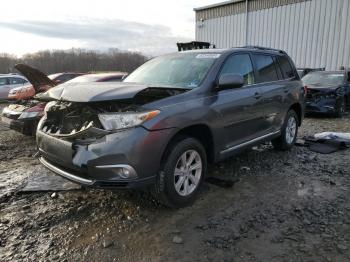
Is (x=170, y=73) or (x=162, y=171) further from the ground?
(x=170, y=73)

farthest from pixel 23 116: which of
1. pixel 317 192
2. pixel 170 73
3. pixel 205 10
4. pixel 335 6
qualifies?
pixel 205 10

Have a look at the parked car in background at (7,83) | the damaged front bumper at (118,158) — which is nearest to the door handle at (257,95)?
the damaged front bumper at (118,158)

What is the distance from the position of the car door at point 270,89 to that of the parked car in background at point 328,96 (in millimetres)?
4970

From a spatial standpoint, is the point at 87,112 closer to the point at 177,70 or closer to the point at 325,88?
the point at 177,70

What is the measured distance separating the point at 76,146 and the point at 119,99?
633 mm

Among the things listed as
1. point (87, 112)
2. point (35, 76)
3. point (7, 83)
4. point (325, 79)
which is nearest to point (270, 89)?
point (87, 112)

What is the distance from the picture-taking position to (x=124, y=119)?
3.30m

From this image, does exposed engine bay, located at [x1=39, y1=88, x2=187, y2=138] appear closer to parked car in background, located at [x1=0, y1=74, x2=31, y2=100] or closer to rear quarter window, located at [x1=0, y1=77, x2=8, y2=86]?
parked car in background, located at [x1=0, y1=74, x2=31, y2=100]

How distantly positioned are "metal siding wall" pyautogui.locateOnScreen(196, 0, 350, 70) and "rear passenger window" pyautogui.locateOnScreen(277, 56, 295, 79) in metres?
12.8

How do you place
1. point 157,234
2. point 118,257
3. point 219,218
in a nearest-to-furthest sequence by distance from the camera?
1. point 118,257
2. point 157,234
3. point 219,218

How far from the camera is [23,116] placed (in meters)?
6.79

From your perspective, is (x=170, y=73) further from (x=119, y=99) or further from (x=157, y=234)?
(x=157, y=234)

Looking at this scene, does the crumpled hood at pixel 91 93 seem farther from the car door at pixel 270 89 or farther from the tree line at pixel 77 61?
the tree line at pixel 77 61

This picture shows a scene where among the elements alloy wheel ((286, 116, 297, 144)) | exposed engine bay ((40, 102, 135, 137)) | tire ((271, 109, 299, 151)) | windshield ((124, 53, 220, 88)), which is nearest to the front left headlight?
windshield ((124, 53, 220, 88))
